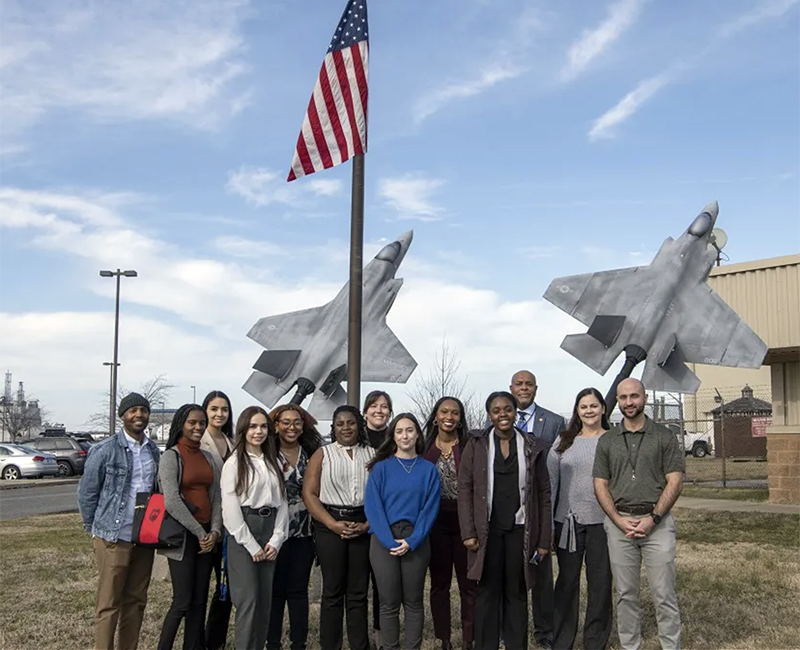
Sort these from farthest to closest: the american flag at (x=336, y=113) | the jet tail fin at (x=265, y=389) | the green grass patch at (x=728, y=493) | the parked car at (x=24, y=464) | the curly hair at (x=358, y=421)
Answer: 1. the parked car at (x=24, y=464)
2. the green grass patch at (x=728, y=493)
3. the jet tail fin at (x=265, y=389)
4. the american flag at (x=336, y=113)
5. the curly hair at (x=358, y=421)

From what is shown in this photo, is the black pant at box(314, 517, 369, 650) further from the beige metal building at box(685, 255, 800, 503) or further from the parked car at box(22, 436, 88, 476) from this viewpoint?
the parked car at box(22, 436, 88, 476)

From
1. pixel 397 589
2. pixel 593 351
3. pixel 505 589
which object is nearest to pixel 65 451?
pixel 593 351

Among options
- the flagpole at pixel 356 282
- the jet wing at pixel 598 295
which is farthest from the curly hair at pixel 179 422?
the jet wing at pixel 598 295

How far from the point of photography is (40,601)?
791 cm

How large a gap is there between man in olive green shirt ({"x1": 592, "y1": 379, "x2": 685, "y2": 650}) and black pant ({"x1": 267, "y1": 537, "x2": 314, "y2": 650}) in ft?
6.61

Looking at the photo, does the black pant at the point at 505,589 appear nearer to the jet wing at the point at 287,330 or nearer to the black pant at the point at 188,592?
the black pant at the point at 188,592

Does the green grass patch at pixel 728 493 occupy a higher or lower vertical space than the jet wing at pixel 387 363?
lower

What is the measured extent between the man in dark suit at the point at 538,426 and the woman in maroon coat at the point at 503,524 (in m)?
0.65

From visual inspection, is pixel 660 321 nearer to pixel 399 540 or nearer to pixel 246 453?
pixel 399 540

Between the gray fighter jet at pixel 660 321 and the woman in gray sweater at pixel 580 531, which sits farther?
the gray fighter jet at pixel 660 321

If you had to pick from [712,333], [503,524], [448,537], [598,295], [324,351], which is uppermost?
[598,295]

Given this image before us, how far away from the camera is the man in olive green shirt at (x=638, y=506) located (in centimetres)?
539

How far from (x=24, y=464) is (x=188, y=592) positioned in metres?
23.9

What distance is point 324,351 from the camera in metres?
12.2
